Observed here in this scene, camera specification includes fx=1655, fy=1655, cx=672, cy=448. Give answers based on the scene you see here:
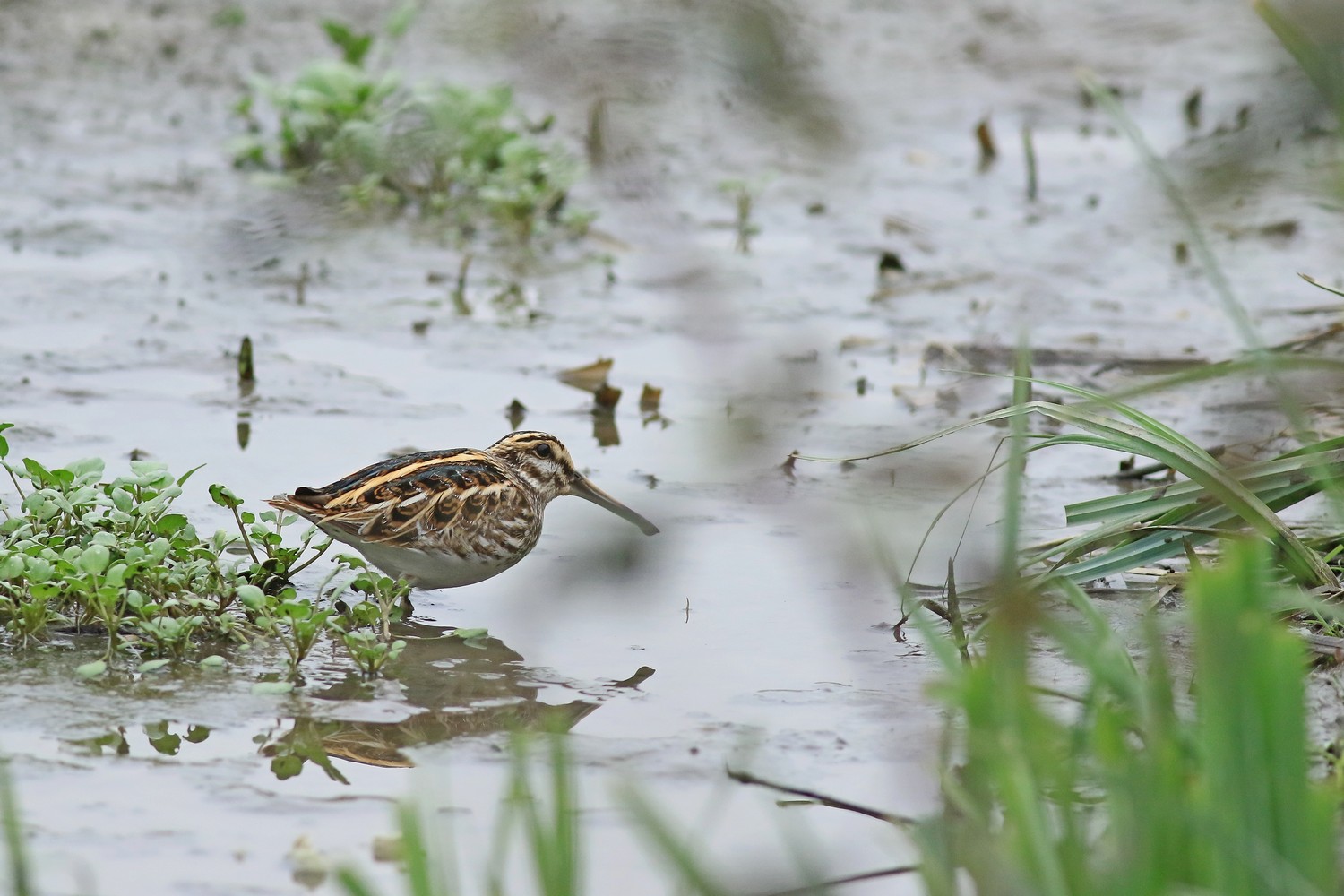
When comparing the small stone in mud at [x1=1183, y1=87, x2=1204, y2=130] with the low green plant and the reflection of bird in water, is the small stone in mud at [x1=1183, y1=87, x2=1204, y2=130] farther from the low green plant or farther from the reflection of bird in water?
the reflection of bird in water

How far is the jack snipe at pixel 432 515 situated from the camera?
14.5 ft

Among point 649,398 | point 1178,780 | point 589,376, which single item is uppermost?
point 589,376

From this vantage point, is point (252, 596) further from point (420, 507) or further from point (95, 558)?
point (420, 507)

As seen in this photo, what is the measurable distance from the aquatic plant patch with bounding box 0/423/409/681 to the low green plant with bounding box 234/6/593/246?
3.28 ft

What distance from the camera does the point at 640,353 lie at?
722cm

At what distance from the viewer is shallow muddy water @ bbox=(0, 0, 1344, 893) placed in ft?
3.83

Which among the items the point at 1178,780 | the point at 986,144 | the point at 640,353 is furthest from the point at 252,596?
the point at 986,144

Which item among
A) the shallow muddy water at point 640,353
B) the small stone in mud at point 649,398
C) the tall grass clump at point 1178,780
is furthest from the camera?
the small stone in mud at point 649,398

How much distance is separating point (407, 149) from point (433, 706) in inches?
111

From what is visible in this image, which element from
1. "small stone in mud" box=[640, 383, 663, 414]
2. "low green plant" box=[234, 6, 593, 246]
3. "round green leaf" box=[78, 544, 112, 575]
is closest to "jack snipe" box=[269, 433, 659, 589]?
"round green leaf" box=[78, 544, 112, 575]

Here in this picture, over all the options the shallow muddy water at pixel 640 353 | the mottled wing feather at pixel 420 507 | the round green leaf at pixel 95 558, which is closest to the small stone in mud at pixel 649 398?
the shallow muddy water at pixel 640 353

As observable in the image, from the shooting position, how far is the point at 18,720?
141 inches

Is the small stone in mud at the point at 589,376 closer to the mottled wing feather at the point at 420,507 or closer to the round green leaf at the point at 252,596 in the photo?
the mottled wing feather at the point at 420,507

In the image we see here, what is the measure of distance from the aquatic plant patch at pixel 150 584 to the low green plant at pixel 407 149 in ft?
3.28
